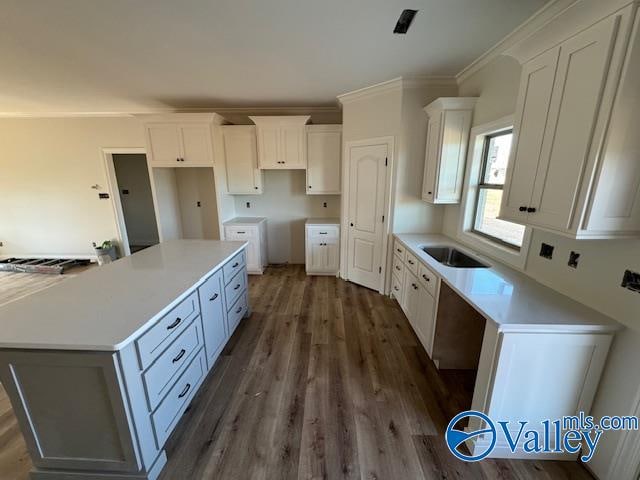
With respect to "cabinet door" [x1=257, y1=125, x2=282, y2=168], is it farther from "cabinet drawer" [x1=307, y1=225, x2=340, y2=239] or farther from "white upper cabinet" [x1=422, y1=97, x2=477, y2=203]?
"white upper cabinet" [x1=422, y1=97, x2=477, y2=203]

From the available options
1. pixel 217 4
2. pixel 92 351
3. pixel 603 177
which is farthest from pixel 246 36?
pixel 603 177

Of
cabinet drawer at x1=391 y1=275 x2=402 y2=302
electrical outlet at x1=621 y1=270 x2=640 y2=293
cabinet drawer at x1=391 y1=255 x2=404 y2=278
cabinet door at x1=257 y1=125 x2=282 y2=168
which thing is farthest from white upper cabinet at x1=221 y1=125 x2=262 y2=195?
electrical outlet at x1=621 y1=270 x2=640 y2=293

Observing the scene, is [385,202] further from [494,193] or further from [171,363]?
[171,363]

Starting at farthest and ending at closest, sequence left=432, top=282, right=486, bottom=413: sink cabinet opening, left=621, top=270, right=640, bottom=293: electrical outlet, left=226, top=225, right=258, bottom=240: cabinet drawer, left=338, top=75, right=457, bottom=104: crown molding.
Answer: left=226, top=225, right=258, bottom=240: cabinet drawer, left=338, top=75, right=457, bottom=104: crown molding, left=432, top=282, right=486, bottom=413: sink cabinet opening, left=621, top=270, right=640, bottom=293: electrical outlet

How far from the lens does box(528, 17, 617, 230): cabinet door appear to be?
114cm

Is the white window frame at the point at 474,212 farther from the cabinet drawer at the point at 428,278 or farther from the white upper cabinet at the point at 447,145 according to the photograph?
the cabinet drawer at the point at 428,278

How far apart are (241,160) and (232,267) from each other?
87.2 inches

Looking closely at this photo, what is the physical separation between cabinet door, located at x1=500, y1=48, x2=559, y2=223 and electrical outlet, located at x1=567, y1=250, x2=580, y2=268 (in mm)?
349

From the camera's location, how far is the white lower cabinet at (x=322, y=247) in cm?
396

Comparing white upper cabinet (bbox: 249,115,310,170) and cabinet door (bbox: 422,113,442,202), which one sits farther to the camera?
white upper cabinet (bbox: 249,115,310,170)

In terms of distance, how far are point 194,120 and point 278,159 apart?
130cm

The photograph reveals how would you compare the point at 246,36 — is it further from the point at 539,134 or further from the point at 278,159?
the point at 539,134

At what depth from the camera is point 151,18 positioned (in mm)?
1733

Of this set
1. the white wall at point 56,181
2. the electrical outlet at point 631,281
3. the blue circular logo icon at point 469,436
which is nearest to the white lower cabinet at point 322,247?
the blue circular logo icon at point 469,436
